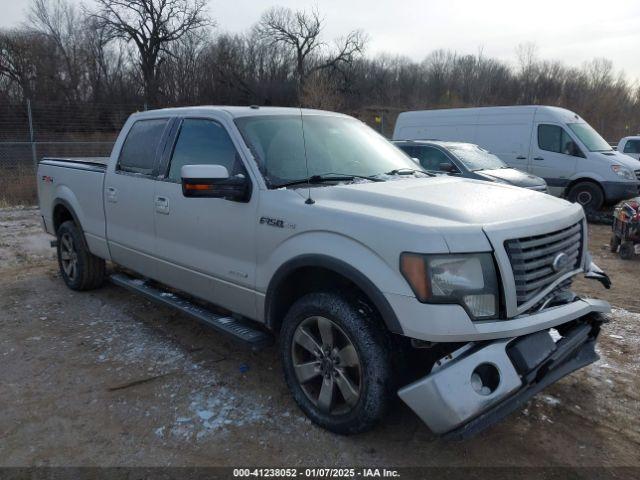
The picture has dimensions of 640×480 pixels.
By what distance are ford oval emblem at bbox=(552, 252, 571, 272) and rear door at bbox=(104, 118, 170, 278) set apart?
313 centimetres

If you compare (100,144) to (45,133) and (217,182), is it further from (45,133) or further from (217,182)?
(217,182)

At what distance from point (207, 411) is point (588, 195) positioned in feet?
35.4

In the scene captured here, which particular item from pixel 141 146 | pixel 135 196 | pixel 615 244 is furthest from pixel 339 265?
pixel 615 244

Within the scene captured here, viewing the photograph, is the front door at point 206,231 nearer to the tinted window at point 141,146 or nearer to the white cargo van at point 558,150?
the tinted window at point 141,146

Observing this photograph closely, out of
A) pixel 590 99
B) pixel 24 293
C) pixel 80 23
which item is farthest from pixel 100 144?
pixel 590 99

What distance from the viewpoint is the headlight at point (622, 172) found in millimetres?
11297

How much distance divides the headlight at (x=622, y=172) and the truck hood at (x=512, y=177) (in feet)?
6.78

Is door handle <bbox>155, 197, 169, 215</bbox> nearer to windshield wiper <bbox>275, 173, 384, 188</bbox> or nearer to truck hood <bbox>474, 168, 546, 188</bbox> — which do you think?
windshield wiper <bbox>275, 173, 384, 188</bbox>

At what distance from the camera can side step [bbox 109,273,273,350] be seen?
3.53 meters

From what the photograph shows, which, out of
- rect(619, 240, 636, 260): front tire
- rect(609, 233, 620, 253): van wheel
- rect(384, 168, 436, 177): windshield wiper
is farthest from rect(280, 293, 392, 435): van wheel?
rect(609, 233, 620, 253): van wheel

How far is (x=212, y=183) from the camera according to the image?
11.1 ft

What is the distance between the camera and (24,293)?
20.0ft

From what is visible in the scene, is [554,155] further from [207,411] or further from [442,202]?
[207,411]

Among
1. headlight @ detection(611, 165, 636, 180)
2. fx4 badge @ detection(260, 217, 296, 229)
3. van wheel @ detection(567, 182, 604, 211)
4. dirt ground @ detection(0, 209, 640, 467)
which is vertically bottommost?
dirt ground @ detection(0, 209, 640, 467)
